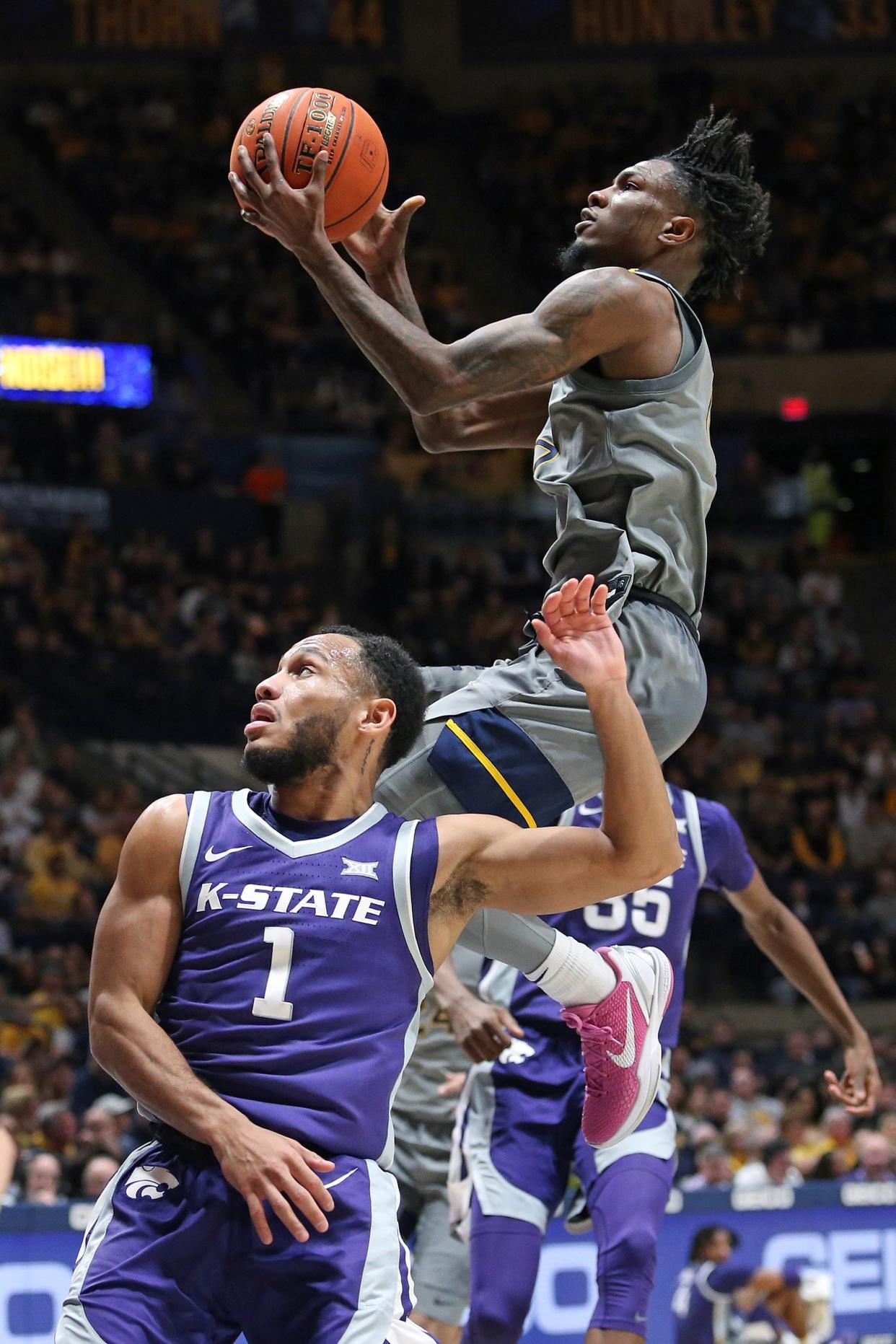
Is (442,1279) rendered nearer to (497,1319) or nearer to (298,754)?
(497,1319)

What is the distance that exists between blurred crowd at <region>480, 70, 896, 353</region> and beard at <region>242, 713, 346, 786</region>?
17.0 meters

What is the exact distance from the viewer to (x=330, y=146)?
397 centimetres

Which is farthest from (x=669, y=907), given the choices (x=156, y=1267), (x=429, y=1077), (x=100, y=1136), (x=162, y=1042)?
(x=100, y=1136)

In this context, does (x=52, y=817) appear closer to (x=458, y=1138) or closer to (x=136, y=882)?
(x=458, y=1138)

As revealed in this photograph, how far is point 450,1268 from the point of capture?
608 centimetres

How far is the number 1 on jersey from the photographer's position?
3.39 meters

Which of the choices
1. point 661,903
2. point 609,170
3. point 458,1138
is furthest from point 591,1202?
point 609,170

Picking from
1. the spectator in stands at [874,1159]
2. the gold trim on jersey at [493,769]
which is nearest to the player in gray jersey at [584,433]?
the gold trim on jersey at [493,769]

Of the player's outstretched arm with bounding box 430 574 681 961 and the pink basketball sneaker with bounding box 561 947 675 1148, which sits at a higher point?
the player's outstretched arm with bounding box 430 574 681 961

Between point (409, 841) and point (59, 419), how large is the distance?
1411cm

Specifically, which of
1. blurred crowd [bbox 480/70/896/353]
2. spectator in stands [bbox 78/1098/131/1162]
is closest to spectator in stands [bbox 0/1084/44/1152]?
spectator in stands [bbox 78/1098/131/1162]

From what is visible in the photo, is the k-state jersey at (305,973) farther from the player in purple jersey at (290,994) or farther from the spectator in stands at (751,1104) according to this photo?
the spectator in stands at (751,1104)

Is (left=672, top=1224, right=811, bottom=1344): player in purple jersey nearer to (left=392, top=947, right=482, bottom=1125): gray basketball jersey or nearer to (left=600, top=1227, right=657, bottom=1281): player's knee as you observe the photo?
(left=392, top=947, right=482, bottom=1125): gray basketball jersey

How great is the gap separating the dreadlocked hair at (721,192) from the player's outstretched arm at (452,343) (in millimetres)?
480
